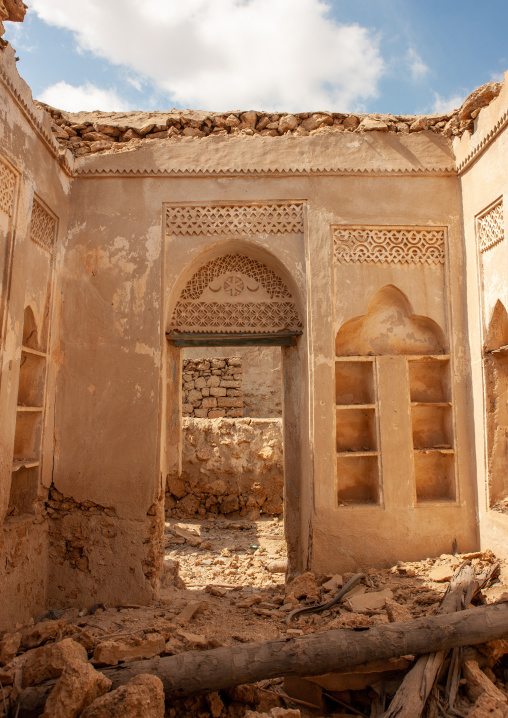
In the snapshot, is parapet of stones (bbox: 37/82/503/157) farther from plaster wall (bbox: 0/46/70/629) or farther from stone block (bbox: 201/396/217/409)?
stone block (bbox: 201/396/217/409)

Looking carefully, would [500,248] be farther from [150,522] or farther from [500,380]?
[150,522]

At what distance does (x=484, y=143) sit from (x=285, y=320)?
2.57 meters

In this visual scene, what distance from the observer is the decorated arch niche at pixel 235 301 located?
221 inches

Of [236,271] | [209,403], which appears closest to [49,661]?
[236,271]

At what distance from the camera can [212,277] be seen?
5.77 meters

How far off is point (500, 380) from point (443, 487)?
4.13ft

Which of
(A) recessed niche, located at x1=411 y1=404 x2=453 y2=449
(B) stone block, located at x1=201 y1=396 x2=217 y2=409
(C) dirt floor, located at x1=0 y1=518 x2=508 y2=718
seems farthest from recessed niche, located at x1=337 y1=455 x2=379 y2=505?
(B) stone block, located at x1=201 y1=396 x2=217 y2=409

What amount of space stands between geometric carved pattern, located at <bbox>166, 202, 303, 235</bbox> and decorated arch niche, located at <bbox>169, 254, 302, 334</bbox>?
400 millimetres

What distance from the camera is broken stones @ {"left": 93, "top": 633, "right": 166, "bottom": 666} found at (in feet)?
10.3

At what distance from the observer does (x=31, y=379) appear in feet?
16.4

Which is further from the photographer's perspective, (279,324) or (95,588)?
(279,324)

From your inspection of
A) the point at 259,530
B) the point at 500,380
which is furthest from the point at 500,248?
the point at 259,530

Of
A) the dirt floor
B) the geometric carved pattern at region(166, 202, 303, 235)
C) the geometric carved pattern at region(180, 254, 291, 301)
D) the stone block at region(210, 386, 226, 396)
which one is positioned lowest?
the dirt floor

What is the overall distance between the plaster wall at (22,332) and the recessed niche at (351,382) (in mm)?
2962
